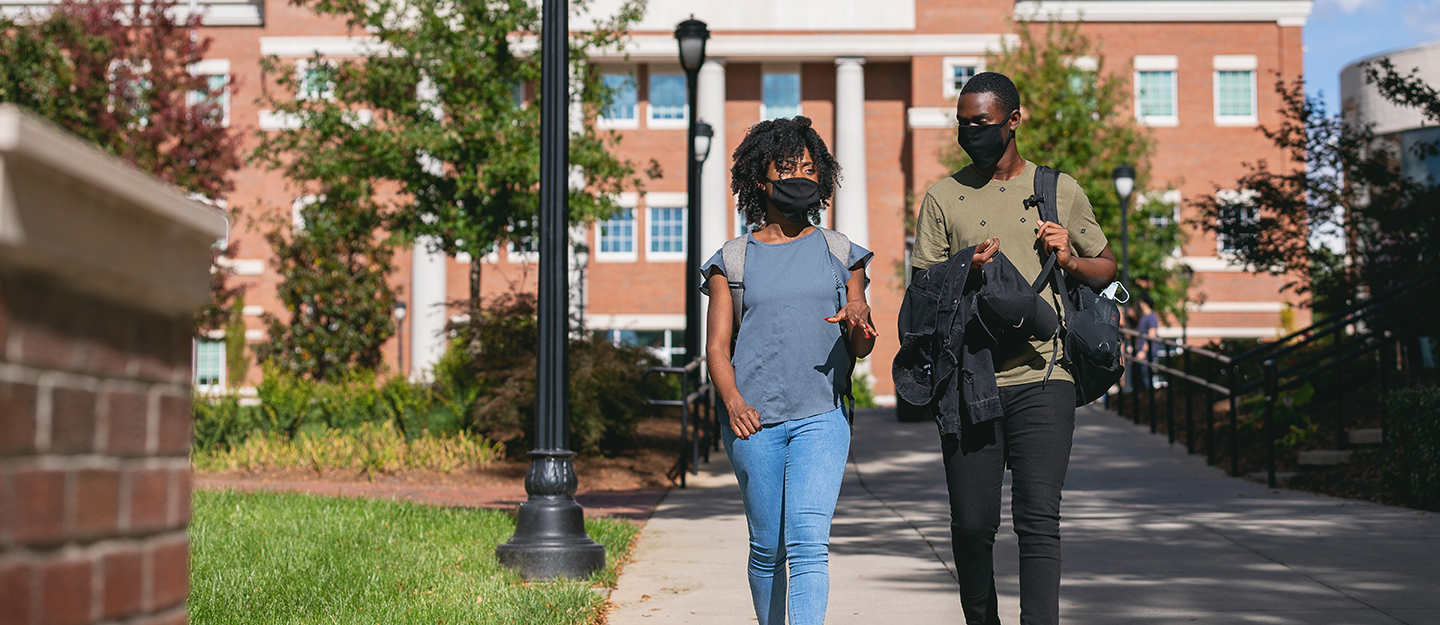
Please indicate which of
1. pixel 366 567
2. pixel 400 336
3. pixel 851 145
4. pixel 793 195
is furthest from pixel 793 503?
pixel 851 145

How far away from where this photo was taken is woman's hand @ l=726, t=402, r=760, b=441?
13.1ft

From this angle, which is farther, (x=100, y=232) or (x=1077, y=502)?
(x=1077, y=502)

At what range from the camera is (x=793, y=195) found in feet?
13.7

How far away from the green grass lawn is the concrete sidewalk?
0.39 metres

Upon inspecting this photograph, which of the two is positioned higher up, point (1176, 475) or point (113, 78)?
point (113, 78)

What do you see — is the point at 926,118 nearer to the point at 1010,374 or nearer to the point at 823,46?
the point at 823,46

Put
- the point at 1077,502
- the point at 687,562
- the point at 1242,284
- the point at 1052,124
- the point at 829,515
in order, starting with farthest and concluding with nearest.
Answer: the point at 1242,284, the point at 1052,124, the point at 1077,502, the point at 687,562, the point at 829,515

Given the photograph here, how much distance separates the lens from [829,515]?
4.04 meters

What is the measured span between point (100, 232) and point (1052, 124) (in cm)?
2489

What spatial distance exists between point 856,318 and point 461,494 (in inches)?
309

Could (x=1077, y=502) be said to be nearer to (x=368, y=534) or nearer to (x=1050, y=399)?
(x=368, y=534)

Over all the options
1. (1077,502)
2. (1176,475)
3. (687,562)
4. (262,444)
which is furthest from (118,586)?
(262,444)

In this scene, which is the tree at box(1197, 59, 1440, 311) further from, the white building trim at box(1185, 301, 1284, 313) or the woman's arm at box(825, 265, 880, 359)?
the white building trim at box(1185, 301, 1284, 313)

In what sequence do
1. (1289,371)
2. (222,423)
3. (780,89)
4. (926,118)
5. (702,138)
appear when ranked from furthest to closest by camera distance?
(780,89)
(926,118)
(702,138)
(222,423)
(1289,371)
